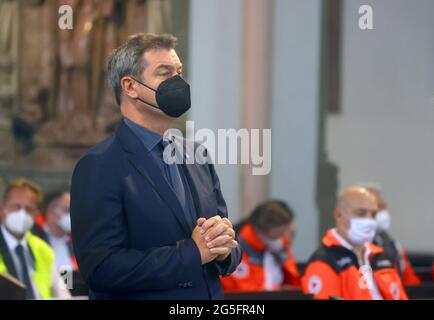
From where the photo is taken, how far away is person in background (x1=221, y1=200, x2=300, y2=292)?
7.91 metres

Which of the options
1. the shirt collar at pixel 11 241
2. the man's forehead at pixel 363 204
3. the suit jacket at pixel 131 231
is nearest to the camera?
the suit jacket at pixel 131 231

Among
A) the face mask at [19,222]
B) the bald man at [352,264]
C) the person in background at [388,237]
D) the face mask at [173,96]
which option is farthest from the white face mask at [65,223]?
the face mask at [173,96]

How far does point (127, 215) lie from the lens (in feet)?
10.9

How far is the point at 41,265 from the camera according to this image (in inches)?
251

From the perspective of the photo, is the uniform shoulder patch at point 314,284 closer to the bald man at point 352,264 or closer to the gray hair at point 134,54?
the bald man at point 352,264

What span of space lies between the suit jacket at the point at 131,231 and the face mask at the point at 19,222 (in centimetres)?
346

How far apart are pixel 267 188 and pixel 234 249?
5781mm

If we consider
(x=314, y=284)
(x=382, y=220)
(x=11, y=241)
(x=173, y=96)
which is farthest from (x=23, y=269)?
(x=173, y=96)

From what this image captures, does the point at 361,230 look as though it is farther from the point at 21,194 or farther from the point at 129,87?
the point at 21,194

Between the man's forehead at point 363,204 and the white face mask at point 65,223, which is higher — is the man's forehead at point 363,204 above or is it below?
above

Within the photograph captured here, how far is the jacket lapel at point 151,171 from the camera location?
336cm

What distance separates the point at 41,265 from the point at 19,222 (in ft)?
2.01

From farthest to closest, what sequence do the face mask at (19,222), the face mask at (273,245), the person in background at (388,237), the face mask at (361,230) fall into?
the face mask at (273,245)
the person in background at (388,237)
the face mask at (19,222)
the face mask at (361,230)

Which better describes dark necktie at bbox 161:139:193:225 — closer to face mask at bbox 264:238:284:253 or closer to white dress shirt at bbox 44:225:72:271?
white dress shirt at bbox 44:225:72:271
